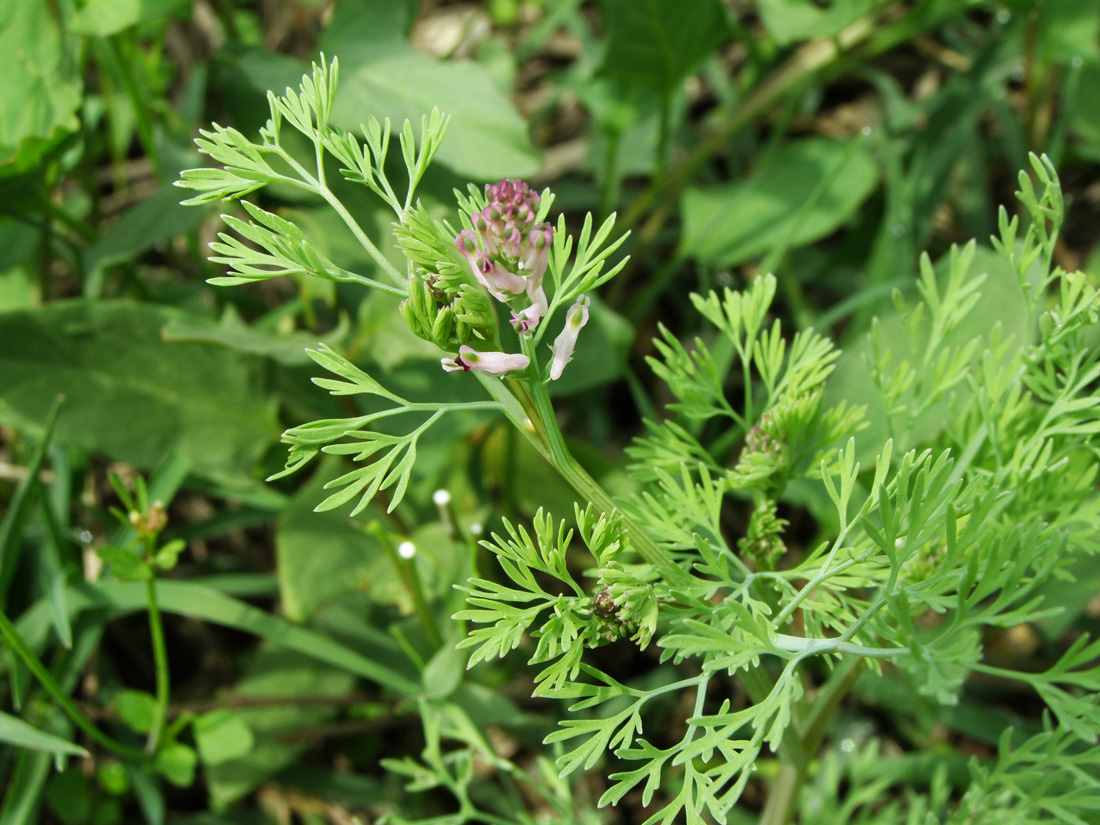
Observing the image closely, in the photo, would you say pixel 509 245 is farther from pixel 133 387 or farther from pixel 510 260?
pixel 133 387

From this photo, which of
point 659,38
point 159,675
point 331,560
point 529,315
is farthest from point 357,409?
point 529,315

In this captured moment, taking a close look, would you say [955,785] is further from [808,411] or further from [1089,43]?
[1089,43]

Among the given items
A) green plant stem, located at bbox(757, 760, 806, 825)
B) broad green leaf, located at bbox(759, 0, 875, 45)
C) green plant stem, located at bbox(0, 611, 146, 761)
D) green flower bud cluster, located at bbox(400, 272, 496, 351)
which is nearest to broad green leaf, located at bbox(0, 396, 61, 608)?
green plant stem, located at bbox(0, 611, 146, 761)

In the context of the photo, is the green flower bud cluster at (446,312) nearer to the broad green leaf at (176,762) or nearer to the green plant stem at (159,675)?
the green plant stem at (159,675)

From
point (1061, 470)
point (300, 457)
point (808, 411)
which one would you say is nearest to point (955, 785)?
point (1061, 470)

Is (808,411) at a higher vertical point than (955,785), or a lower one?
higher

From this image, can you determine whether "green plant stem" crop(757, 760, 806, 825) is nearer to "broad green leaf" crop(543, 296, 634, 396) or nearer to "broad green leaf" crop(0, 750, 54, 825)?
"broad green leaf" crop(543, 296, 634, 396)

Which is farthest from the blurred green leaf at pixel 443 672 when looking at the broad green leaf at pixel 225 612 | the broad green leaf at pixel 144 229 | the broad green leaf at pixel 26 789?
the broad green leaf at pixel 144 229
